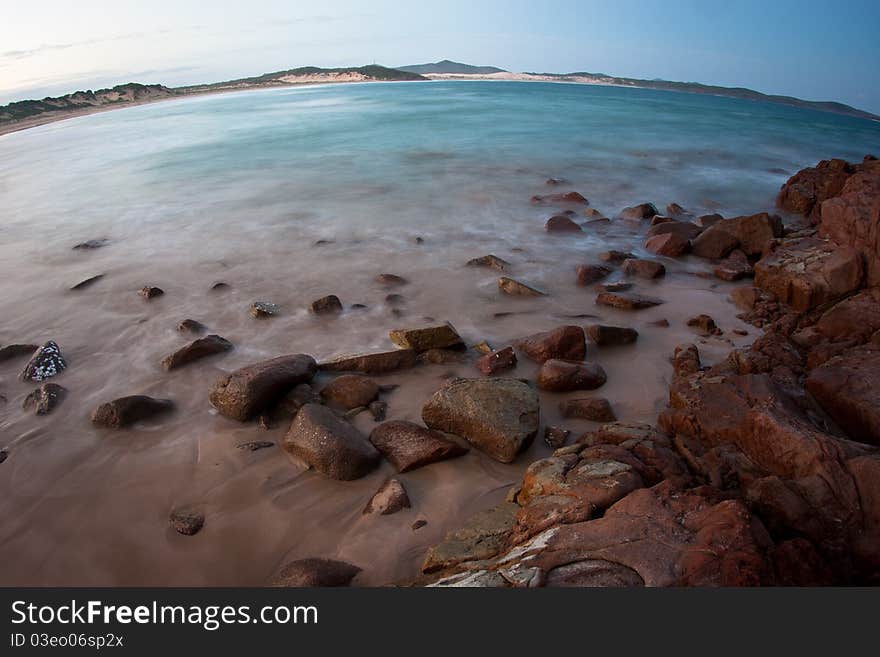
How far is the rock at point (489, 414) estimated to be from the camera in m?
3.46

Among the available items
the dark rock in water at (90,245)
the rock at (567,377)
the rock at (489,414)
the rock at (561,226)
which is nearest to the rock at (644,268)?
the rock at (561,226)

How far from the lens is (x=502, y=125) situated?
2536 cm

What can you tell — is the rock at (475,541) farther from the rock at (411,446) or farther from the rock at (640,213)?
the rock at (640,213)

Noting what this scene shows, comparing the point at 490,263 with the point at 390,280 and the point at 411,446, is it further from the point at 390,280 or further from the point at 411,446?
the point at 411,446

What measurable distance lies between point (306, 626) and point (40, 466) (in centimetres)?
264

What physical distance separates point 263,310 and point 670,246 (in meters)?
5.54

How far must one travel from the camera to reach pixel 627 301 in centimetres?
573

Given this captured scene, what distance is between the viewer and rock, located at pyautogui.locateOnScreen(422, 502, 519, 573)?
8.54 feet

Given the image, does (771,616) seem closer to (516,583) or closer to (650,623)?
(650,623)

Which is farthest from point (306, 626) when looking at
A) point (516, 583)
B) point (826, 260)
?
point (826, 260)

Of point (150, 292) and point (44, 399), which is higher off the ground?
point (150, 292)

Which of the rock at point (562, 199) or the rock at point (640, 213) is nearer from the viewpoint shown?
the rock at point (640, 213)

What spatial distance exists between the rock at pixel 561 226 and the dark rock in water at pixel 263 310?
498cm

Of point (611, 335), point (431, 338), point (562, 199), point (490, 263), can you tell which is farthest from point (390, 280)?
point (562, 199)
